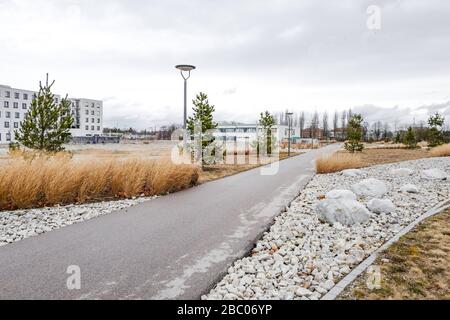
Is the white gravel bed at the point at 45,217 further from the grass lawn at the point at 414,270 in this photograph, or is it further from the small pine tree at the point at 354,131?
the small pine tree at the point at 354,131

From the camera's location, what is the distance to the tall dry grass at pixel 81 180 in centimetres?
758

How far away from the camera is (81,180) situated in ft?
28.6

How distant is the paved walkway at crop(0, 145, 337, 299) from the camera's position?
3684 mm

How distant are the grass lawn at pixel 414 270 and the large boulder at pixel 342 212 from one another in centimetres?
97

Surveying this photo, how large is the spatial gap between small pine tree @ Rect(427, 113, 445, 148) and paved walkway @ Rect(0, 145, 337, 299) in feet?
105

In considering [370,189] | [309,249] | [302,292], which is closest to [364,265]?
[309,249]

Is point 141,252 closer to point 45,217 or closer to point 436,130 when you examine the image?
point 45,217

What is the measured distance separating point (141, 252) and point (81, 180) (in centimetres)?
477

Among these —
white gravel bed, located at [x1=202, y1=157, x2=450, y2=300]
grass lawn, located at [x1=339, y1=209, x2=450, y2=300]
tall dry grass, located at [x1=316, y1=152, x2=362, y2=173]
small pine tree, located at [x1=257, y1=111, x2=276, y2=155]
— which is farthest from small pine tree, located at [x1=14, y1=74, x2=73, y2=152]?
small pine tree, located at [x1=257, y1=111, x2=276, y2=155]

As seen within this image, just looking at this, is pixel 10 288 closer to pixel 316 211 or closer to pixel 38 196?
pixel 38 196

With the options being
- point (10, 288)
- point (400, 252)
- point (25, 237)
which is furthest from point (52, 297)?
point (400, 252)
